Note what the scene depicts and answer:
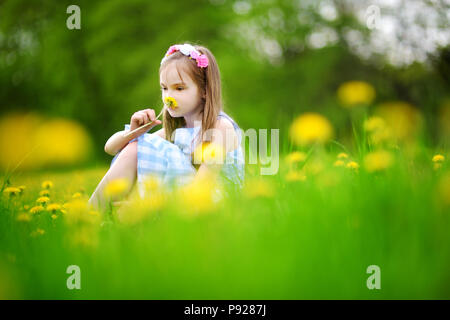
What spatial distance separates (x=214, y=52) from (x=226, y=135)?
6.42 meters

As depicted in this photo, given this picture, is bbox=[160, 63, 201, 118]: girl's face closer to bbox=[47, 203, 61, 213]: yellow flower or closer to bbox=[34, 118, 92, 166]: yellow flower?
bbox=[47, 203, 61, 213]: yellow flower

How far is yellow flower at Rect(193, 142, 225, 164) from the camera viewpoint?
180 centimetres

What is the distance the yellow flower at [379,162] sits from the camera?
1.32 metres

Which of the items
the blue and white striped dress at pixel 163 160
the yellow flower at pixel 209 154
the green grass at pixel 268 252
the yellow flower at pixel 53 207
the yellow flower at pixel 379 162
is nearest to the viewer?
the green grass at pixel 268 252

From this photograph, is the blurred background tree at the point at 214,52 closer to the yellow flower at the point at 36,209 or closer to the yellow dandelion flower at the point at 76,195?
the yellow dandelion flower at the point at 76,195

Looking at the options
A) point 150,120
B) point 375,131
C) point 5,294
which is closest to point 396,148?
point 375,131

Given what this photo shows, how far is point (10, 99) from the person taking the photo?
24.4 feet

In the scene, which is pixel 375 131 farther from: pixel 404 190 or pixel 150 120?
pixel 150 120

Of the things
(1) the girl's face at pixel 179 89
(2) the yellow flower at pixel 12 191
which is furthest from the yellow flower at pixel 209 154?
(2) the yellow flower at pixel 12 191

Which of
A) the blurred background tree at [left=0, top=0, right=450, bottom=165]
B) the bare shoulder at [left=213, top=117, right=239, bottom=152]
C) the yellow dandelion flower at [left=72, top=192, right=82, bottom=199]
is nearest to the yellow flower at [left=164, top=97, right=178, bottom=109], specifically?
the bare shoulder at [left=213, top=117, right=239, bottom=152]

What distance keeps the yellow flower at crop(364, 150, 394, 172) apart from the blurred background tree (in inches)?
244

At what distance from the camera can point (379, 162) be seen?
134 cm

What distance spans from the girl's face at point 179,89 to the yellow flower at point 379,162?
1.09 metres

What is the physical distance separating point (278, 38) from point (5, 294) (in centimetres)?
846
